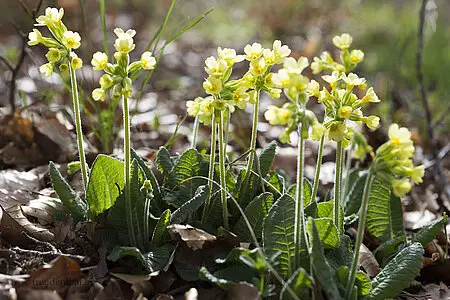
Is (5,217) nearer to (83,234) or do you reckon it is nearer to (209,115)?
(83,234)

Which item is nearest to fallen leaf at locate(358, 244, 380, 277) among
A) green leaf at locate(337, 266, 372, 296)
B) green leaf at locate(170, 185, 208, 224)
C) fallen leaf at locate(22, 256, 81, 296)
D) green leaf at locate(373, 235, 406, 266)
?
green leaf at locate(373, 235, 406, 266)

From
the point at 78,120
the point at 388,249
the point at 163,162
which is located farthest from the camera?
the point at 163,162

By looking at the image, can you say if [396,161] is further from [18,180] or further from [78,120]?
[18,180]

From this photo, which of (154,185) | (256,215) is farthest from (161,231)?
(256,215)

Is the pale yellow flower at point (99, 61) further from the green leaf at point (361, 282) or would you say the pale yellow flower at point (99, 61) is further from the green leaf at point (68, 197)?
the green leaf at point (361, 282)

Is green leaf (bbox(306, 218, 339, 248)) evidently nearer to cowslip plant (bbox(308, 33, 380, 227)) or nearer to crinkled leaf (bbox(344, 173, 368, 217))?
cowslip plant (bbox(308, 33, 380, 227))
